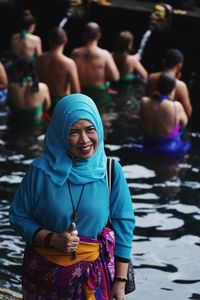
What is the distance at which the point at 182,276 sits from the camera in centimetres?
621

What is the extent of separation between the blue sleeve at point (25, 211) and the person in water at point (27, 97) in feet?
21.6

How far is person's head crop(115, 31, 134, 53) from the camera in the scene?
12.5m

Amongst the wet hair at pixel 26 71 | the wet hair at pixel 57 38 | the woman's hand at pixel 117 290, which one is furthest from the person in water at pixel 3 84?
the woman's hand at pixel 117 290

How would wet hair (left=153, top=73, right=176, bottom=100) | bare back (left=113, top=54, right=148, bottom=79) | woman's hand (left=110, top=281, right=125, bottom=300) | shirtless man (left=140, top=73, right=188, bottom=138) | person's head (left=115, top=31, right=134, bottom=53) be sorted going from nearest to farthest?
woman's hand (left=110, top=281, right=125, bottom=300)
wet hair (left=153, top=73, right=176, bottom=100)
shirtless man (left=140, top=73, right=188, bottom=138)
person's head (left=115, top=31, right=134, bottom=53)
bare back (left=113, top=54, right=148, bottom=79)

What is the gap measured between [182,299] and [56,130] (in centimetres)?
241

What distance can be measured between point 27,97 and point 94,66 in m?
1.69

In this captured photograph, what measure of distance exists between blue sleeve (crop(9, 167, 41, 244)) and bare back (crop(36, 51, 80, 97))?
716 cm

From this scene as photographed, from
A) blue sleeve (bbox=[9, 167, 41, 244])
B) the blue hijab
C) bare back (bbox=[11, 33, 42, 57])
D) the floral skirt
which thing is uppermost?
the blue hijab

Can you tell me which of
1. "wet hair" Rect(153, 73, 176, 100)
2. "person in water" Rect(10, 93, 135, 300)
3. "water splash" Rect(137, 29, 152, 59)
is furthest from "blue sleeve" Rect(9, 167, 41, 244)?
"water splash" Rect(137, 29, 152, 59)

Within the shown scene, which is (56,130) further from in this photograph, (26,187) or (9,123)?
(9,123)

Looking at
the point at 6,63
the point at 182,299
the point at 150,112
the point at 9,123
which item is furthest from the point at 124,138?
the point at 6,63

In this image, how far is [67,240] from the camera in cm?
380

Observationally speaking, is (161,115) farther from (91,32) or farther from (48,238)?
(48,238)

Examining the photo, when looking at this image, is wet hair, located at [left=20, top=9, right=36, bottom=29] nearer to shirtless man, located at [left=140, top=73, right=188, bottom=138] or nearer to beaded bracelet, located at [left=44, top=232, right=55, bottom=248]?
shirtless man, located at [left=140, top=73, right=188, bottom=138]
